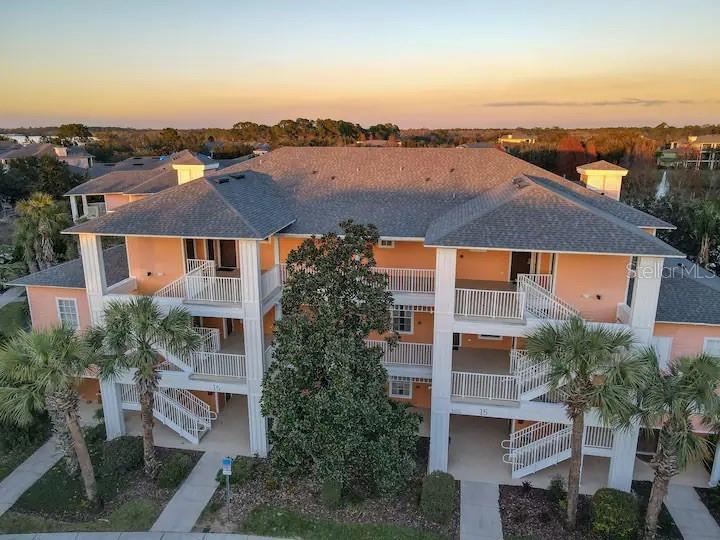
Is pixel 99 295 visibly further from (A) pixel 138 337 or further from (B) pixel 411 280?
(B) pixel 411 280

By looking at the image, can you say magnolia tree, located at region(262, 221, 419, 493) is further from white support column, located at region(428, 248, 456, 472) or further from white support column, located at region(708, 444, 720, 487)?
white support column, located at region(708, 444, 720, 487)

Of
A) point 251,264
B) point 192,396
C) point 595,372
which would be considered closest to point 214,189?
point 251,264

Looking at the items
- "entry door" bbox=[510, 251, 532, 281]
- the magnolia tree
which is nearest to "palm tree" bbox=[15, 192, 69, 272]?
the magnolia tree

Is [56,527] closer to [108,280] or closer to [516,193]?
[108,280]

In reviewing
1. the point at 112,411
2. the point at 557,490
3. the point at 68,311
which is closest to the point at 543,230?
the point at 557,490

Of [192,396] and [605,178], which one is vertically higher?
[605,178]

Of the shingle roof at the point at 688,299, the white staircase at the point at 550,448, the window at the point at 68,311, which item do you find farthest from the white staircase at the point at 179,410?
the shingle roof at the point at 688,299

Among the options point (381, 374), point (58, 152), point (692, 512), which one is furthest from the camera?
point (58, 152)
